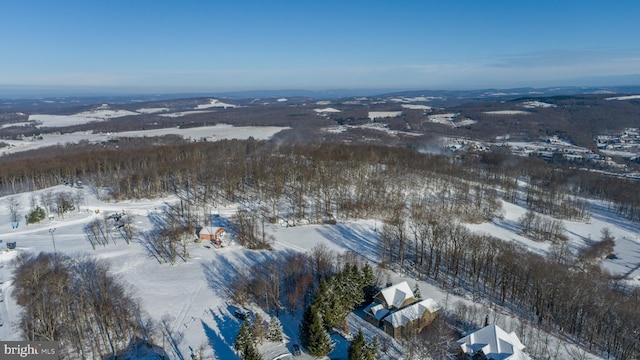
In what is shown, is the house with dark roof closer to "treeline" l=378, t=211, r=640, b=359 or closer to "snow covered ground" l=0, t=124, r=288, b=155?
"treeline" l=378, t=211, r=640, b=359

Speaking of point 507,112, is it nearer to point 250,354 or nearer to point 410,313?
point 410,313

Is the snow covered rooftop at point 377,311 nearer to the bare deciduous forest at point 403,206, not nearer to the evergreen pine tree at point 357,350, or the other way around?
the bare deciduous forest at point 403,206

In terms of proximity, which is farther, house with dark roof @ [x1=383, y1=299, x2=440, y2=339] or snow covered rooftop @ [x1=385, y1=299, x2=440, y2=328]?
snow covered rooftop @ [x1=385, y1=299, x2=440, y2=328]

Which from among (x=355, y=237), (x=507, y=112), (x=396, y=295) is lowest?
(x=355, y=237)

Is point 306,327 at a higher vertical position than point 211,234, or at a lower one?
higher

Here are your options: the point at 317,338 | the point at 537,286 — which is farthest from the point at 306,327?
the point at 537,286

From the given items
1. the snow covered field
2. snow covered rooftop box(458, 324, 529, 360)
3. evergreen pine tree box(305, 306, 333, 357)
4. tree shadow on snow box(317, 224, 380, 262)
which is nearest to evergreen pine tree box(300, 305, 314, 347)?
evergreen pine tree box(305, 306, 333, 357)
